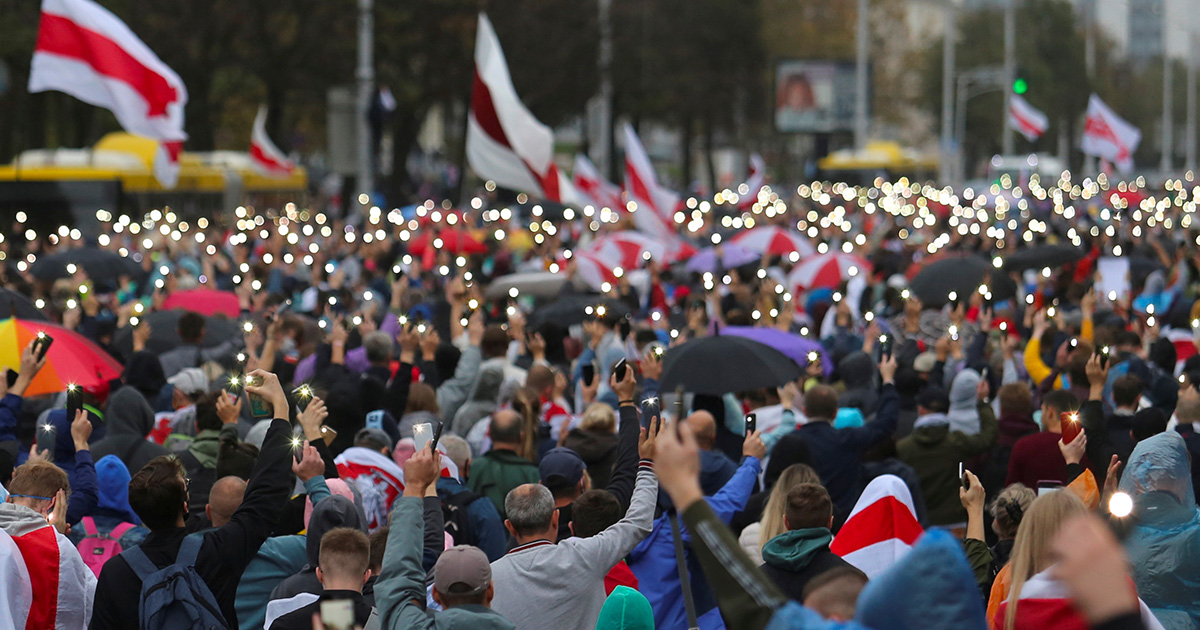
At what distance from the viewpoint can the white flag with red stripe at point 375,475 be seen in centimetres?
693

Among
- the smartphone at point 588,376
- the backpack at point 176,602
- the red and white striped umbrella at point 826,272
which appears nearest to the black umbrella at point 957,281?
the red and white striped umbrella at point 826,272

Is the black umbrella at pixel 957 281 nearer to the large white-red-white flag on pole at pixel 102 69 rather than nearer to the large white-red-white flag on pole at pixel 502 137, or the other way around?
the large white-red-white flag on pole at pixel 502 137

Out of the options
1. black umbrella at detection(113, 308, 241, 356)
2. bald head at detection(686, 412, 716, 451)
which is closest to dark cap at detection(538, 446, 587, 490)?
bald head at detection(686, 412, 716, 451)

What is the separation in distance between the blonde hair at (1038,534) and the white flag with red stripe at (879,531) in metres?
1.42

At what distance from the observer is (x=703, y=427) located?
734 cm

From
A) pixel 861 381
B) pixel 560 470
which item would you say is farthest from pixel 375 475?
pixel 861 381

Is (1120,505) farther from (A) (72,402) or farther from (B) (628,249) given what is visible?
(B) (628,249)

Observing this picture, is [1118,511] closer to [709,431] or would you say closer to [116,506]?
[709,431]

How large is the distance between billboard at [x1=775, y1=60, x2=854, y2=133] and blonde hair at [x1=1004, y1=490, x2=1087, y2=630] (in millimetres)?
47095

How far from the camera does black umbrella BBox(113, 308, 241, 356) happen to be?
1116cm

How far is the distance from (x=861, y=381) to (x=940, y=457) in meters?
1.40

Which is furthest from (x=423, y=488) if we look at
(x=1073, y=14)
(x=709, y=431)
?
(x=1073, y=14)

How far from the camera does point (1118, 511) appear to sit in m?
4.29

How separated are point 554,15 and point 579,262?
105 feet
